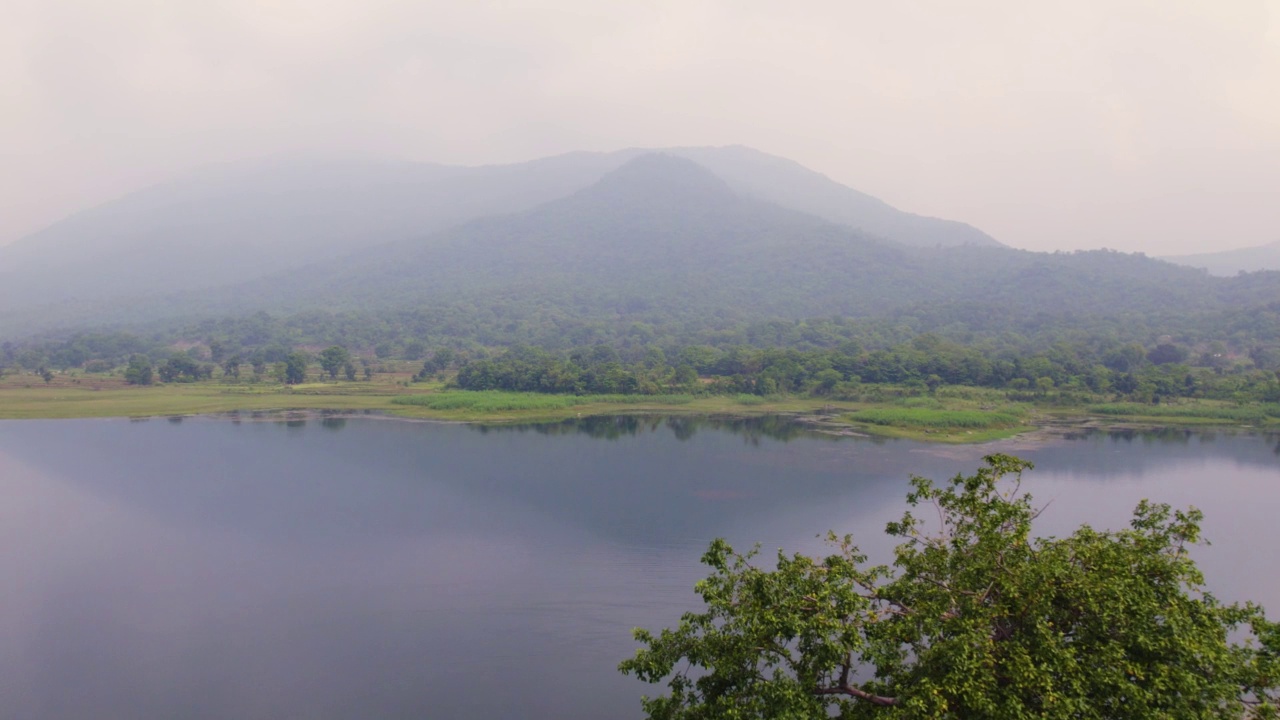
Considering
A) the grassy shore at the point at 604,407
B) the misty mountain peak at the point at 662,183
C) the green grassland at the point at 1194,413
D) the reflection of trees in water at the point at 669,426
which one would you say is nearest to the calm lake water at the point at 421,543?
the reflection of trees in water at the point at 669,426

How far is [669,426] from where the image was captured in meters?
39.8

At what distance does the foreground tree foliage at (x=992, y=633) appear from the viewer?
7.07 meters

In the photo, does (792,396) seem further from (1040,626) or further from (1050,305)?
(1050,305)

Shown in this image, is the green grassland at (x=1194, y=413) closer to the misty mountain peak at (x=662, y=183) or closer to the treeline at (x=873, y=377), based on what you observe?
the treeline at (x=873, y=377)

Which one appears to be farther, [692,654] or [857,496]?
[857,496]

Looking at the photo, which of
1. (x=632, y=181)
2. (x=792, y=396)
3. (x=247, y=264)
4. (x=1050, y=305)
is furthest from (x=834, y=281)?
(x=247, y=264)

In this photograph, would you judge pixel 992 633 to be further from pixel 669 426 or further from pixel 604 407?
pixel 604 407

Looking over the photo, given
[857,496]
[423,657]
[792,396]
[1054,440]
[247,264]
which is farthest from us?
[247,264]

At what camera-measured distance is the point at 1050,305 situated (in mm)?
105000

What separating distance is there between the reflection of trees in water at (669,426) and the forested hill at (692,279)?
46.0 metres

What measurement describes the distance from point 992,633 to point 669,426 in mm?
32167

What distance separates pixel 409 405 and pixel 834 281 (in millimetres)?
85757

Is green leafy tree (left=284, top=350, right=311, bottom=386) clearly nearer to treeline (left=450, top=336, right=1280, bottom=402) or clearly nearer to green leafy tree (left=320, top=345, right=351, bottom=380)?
green leafy tree (left=320, top=345, right=351, bottom=380)

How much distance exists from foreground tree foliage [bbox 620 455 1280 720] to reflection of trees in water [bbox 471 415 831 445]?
83.2ft
